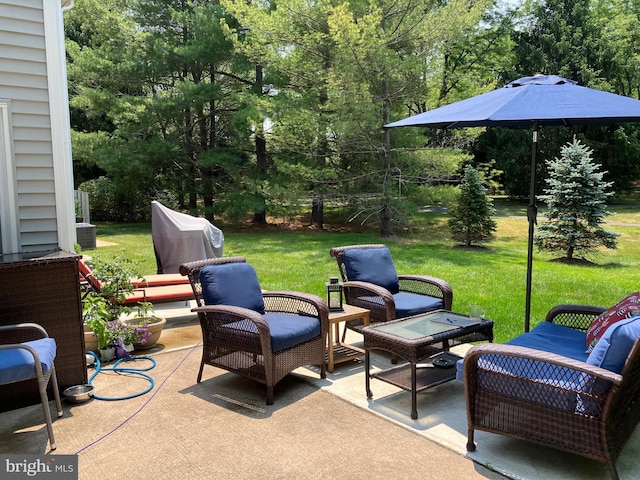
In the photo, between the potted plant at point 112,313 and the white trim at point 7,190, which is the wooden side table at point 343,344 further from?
the white trim at point 7,190

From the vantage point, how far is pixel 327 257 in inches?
373

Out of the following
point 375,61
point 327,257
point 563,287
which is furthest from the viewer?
point 375,61

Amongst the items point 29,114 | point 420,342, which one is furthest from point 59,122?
point 420,342

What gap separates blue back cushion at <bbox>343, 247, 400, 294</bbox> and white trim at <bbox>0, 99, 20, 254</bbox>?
Result: 256 cm

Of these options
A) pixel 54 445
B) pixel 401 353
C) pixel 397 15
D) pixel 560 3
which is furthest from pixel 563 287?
pixel 560 3

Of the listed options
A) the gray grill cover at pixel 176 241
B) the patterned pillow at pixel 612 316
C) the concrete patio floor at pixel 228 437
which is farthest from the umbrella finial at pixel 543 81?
the gray grill cover at pixel 176 241

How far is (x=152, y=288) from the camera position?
5465 millimetres

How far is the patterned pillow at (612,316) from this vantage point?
2896 mm

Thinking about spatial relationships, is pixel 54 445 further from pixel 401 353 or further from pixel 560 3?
pixel 560 3

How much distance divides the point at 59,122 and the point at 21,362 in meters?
1.85

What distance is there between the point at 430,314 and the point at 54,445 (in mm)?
2545

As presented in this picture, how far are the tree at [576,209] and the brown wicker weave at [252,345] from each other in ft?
21.2

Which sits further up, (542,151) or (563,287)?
(542,151)

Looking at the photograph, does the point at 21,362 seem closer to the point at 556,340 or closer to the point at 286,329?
the point at 286,329
